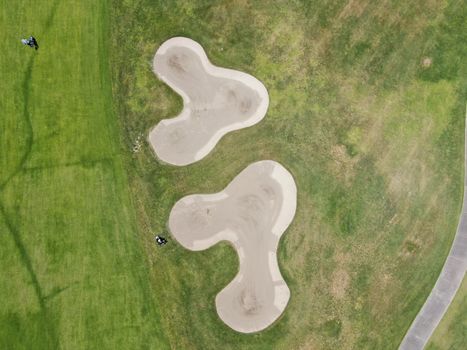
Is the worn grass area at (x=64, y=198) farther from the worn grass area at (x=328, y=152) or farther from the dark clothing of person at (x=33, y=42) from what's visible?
the worn grass area at (x=328, y=152)

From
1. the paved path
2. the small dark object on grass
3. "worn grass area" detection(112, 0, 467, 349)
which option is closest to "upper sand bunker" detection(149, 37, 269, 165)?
"worn grass area" detection(112, 0, 467, 349)

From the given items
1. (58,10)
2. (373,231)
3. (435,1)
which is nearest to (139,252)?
(373,231)

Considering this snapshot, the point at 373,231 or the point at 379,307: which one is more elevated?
the point at 373,231

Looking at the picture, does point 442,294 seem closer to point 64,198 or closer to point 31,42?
point 64,198

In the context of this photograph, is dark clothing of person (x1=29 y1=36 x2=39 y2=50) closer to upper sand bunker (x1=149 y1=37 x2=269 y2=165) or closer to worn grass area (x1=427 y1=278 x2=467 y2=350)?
upper sand bunker (x1=149 y1=37 x2=269 y2=165)

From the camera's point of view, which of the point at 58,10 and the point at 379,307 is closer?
the point at 379,307

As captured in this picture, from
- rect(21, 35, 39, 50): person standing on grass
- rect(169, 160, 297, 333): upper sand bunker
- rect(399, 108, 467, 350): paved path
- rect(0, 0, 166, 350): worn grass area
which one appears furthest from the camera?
rect(21, 35, 39, 50): person standing on grass

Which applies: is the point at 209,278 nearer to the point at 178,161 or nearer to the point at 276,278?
the point at 276,278

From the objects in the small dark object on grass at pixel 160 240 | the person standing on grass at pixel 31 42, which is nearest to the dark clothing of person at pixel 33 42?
the person standing on grass at pixel 31 42
